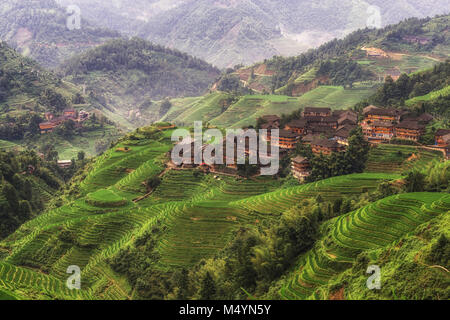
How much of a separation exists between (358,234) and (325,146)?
13.3 m

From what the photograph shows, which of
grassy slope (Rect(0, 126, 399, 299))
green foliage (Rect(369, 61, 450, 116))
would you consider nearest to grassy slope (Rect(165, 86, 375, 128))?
green foliage (Rect(369, 61, 450, 116))

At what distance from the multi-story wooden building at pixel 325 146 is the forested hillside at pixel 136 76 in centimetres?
6932

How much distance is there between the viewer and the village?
104 ft

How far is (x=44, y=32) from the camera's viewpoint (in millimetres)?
155000

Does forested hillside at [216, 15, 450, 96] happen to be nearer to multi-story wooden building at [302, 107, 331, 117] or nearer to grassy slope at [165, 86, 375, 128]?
grassy slope at [165, 86, 375, 128]

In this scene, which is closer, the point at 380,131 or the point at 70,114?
the point at 380,131

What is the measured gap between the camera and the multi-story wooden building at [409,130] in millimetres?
32500

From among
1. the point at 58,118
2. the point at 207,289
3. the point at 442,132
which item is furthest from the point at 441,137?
the point at 58,118

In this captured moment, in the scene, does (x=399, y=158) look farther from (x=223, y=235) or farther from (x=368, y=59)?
(x=368, y=59)

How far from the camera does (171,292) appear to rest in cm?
2155

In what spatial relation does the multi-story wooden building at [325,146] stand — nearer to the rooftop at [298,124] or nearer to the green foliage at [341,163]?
the green foliage at [341,163]

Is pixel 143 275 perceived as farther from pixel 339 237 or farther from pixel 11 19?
pixel 11 19

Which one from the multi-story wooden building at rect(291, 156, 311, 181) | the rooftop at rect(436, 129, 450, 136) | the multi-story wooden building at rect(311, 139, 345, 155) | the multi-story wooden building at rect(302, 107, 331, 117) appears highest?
the multi-story wooden building at rect(302, 107, 331, 117)
